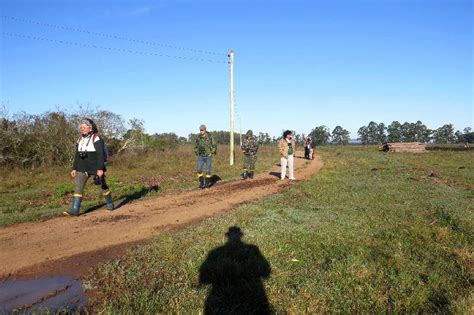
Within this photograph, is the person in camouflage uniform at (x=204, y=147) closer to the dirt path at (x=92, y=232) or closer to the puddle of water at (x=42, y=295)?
the dirt path at (x=92, y=232)

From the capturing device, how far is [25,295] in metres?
4.09

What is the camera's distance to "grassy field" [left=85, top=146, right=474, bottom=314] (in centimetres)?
402

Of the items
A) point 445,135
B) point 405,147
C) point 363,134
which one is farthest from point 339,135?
point 405,147

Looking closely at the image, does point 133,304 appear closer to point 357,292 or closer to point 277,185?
point 357,292

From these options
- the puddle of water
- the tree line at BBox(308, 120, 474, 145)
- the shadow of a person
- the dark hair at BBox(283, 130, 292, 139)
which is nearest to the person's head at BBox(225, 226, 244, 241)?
the shadow of a person

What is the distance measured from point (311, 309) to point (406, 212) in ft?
19.6

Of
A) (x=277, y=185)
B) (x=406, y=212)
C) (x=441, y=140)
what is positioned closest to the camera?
(x=406, y=212)

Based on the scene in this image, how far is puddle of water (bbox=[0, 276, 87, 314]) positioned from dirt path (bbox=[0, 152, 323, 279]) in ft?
1.06

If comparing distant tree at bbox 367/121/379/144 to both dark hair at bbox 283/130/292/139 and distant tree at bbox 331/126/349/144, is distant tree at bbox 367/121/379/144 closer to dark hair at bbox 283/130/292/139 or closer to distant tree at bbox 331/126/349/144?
distant tree at bbox 331/126/349/144

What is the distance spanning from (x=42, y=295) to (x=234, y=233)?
322cm

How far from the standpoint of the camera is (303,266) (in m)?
5.11

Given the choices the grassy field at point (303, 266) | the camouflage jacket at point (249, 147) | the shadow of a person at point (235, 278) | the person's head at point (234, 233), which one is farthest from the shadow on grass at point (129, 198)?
the shadow of a person at point (235, 278)

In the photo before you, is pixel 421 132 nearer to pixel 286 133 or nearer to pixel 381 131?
pixel 381 131

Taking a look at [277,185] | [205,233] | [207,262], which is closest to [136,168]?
[277,185]
